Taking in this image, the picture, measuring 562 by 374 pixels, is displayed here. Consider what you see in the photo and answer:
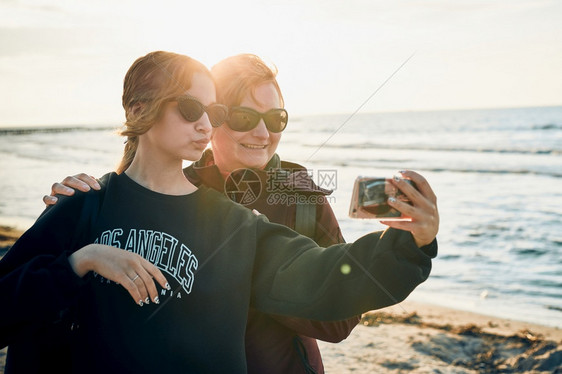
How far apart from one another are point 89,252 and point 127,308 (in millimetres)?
280

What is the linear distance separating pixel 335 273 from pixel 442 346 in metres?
4.52

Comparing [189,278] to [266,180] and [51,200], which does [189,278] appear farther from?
[266,180]

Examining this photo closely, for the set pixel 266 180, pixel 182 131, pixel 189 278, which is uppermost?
pixel 182 131

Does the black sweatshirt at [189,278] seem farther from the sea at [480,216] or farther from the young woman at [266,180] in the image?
the sea at [480,216]

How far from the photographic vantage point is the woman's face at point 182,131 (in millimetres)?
2109

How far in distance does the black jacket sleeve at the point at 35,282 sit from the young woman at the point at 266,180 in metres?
0.26

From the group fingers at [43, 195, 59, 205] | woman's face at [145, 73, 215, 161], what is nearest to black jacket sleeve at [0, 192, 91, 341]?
fingers at [43, 195, 59, 205]

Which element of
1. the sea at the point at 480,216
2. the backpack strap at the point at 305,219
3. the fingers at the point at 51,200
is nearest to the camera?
the fingers at the point at 51,200

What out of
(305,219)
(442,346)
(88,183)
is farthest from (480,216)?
(88,183)

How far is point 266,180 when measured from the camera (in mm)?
2738

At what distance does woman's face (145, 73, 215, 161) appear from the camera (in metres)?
2.11

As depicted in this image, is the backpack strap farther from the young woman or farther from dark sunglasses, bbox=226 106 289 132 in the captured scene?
dark sunglasses, bbox=226 106 289 132

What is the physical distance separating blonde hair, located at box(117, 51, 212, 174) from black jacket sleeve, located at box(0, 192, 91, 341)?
0.58 metres

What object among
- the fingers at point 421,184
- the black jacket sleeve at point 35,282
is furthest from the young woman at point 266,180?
the fingers at point 421,184
